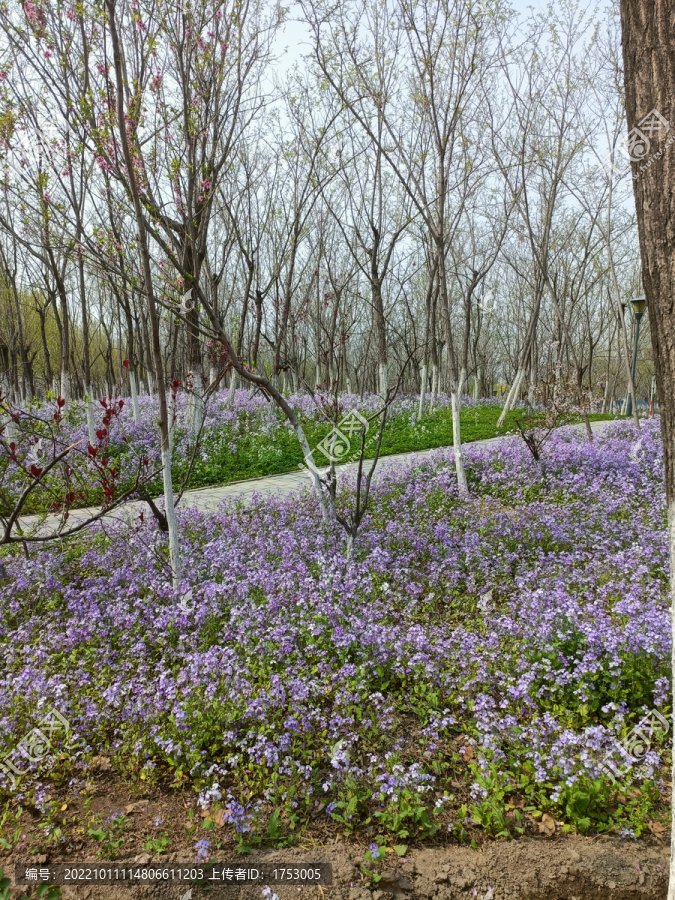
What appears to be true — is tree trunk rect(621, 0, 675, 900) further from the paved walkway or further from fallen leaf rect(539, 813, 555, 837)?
the paved walkway

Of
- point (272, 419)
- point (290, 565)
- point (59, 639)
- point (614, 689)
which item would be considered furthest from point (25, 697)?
point (272, 419)

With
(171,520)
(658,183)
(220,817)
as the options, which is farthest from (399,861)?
(171,520)

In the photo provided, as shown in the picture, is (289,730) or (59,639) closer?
(289,730)

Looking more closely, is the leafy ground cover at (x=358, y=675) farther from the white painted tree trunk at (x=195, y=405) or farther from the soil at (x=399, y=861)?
the white painted tree trunk at (x=195, y=405)

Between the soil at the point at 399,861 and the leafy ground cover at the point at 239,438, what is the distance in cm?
529

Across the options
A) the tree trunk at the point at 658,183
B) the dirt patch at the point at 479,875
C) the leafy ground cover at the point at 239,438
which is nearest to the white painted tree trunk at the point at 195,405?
the leafy ground cover at the point at 239,438

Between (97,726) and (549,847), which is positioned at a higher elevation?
(97,726)

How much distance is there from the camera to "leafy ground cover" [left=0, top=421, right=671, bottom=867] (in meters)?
2.52

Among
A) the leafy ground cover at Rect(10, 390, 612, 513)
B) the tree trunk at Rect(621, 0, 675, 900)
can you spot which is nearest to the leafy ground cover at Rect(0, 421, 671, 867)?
the tree trunk at Rect(621, 0, 675, 900)

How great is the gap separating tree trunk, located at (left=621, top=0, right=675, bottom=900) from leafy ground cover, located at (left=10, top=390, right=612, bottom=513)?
5557 mm

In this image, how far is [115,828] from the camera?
2.39 meters

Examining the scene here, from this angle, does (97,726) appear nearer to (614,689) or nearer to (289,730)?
(289,730)

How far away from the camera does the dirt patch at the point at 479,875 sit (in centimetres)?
212

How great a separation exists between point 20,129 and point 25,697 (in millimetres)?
6297
